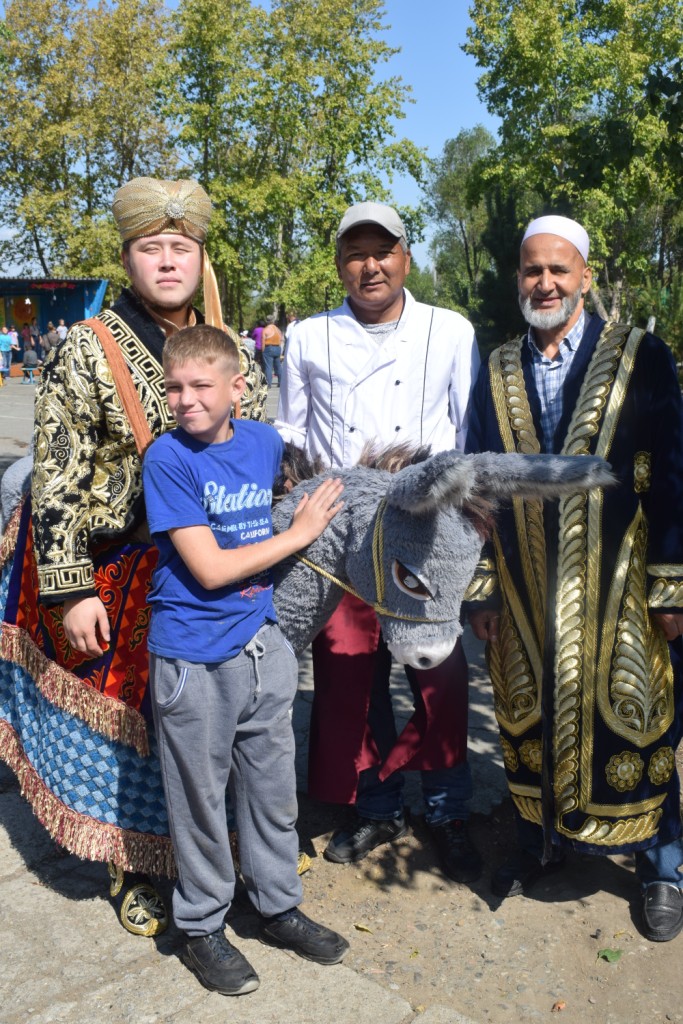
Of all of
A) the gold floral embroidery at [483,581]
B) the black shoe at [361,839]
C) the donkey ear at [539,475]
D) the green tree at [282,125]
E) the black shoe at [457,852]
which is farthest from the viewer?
the green tree at [282,125]

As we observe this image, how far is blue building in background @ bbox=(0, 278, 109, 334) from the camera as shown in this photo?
101 ft

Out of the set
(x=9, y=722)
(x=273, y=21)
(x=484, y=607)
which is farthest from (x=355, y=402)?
(x=273, y=21)

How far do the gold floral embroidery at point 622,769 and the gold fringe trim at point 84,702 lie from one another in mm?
1469

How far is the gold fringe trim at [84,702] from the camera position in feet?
9.39

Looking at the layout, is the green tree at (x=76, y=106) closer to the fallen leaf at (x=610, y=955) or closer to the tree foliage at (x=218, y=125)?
the tree foliage at (x=218, y=125)

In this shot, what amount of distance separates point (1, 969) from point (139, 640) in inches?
43.1

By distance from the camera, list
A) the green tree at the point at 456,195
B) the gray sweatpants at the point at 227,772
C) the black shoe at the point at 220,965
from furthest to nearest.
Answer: the green tree at the point at 456,195
the black shoe at the point at 220,965
the gray sweatpants at the point at 227,772

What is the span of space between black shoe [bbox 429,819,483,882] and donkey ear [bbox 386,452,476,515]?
1648 mm

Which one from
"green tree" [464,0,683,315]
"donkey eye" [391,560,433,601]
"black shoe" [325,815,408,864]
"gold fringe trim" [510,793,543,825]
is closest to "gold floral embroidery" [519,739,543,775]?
"gold fringe trim" [510,793,543,825]

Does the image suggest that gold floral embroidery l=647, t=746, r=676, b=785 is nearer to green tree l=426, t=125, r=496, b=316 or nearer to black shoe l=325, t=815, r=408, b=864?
black shoe l=325, t=815, r=408, b=864

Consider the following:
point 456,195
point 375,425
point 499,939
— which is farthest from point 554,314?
point 456,195

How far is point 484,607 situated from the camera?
3.18 metres

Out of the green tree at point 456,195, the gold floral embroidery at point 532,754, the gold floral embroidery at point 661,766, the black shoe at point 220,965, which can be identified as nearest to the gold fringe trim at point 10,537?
the black shoe at point 220,965

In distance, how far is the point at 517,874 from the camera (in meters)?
3.29
